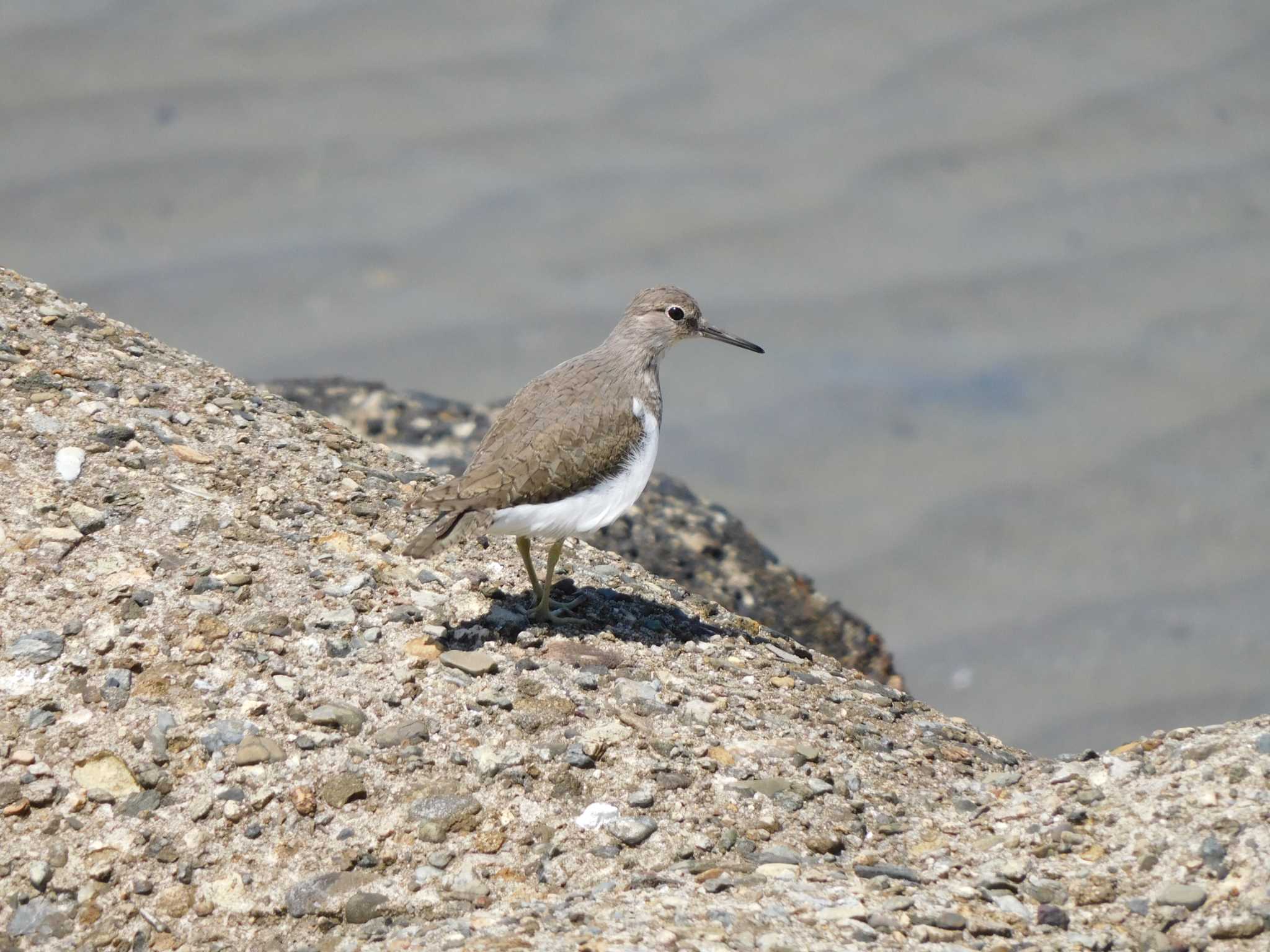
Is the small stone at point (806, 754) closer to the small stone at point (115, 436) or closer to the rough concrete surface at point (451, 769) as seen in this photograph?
the rough concrete surface at point (451, 769)

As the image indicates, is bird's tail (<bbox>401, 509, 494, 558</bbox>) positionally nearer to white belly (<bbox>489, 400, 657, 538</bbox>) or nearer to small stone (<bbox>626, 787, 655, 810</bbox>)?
white belly (<bbox>489, 400, 657, 538</bbox>)

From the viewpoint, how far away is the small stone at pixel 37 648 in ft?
15.2

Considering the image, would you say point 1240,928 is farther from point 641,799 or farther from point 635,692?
point 635,692

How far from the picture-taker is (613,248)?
11.7m

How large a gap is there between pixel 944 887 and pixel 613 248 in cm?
823

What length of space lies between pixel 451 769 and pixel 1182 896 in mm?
2157

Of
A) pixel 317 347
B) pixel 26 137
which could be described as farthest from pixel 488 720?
pixel 26 137

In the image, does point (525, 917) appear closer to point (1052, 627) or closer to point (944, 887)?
point (944, 887)

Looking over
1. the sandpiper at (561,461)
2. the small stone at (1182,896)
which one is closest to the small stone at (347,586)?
the sandpiper at (561,461)

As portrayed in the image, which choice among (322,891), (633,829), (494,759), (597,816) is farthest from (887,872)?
(322,891)

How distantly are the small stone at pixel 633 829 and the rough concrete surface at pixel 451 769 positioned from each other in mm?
12

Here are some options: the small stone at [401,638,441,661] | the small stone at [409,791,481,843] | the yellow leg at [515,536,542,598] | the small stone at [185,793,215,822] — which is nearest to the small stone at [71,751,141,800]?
the small stone at [185,793,215,822]

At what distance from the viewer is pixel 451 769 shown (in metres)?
4.54

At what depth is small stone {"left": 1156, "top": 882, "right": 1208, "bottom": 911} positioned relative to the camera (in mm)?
3939
